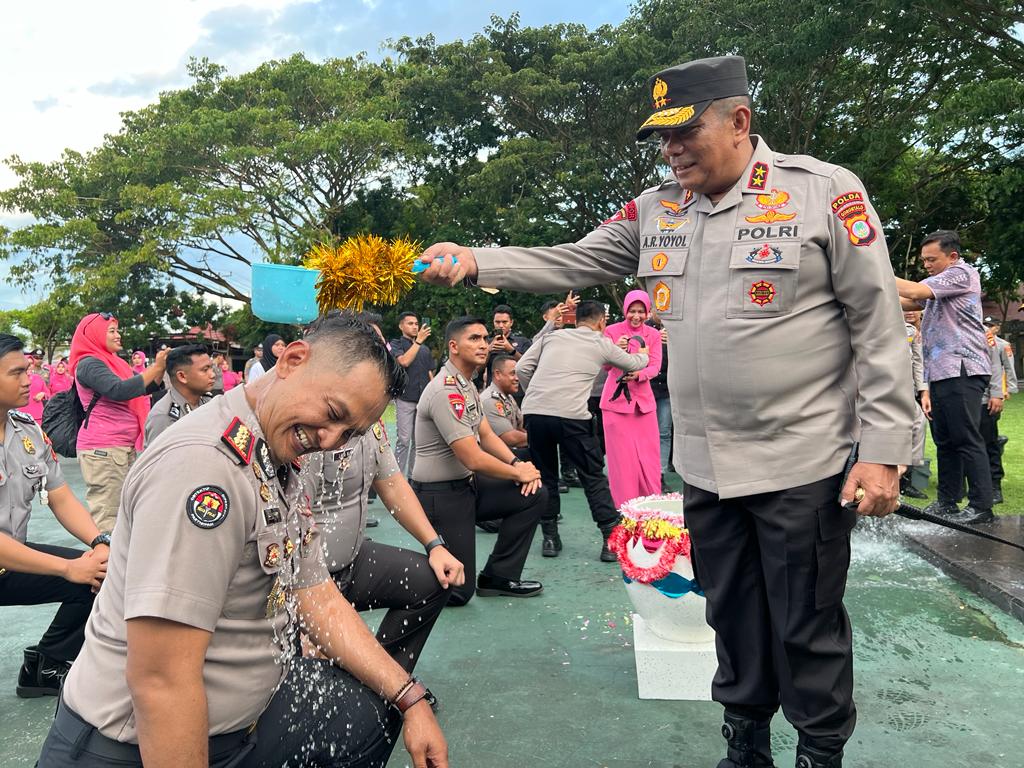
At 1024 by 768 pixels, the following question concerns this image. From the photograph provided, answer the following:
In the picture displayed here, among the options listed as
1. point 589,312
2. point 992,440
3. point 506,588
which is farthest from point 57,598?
point 992,440

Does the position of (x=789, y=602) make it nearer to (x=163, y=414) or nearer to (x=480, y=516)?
(x=480, y=516)

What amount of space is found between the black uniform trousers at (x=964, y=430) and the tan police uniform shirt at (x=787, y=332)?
384 centimetres

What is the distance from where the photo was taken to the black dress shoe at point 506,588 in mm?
4605

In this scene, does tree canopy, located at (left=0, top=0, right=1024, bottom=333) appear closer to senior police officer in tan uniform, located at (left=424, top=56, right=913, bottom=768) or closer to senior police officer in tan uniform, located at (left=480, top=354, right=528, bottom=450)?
senior police officer in tan uniform, located at (left=480, top=354, right=528, bottom=450)

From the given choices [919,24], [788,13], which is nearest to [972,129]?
[919,24]

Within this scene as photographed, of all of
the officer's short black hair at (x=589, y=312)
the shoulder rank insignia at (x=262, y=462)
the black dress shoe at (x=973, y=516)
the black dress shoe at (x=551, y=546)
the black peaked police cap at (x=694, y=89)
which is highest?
the black peaked police cap at (x=694, y=89)

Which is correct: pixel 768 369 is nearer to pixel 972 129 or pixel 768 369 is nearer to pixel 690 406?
pixel 690 406

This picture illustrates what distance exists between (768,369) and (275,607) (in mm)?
1415

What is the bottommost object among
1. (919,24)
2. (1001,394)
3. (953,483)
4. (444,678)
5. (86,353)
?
(444,678)

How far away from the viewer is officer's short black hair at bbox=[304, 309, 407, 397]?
1.65 m

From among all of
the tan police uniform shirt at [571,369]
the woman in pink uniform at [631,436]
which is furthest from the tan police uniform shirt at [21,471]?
the woman in pink uniform at [631,436]

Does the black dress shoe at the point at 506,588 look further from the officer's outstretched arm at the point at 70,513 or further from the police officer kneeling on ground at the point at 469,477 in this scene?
the officer's outstretched arm at the point at 70,513

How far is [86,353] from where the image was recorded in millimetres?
5391

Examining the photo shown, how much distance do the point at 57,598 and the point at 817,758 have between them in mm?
2969
